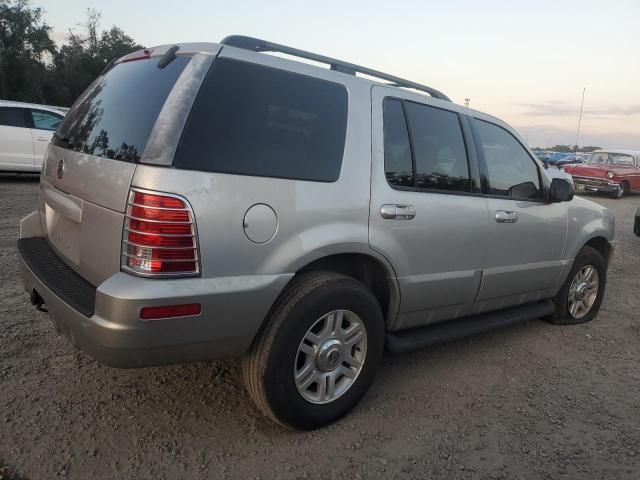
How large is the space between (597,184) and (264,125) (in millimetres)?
19412

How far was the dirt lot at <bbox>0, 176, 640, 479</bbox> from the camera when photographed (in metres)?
2.54

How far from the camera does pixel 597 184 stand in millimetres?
18984

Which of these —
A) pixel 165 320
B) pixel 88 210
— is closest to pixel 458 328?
pixel 165 320

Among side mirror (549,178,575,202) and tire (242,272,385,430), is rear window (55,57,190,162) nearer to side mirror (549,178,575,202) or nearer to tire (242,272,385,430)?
tire (242,272,385,430)

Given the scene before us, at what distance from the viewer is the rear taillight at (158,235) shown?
7.28ft

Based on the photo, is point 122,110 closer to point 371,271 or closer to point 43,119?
point 371,271

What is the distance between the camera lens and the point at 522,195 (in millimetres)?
3936

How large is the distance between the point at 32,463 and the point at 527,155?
12.6ft

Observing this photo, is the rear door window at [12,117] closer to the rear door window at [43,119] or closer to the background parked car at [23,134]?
the background parked car at [23,134]

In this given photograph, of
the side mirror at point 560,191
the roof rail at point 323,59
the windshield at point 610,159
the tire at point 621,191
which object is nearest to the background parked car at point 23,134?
the roof rail at point 323,59

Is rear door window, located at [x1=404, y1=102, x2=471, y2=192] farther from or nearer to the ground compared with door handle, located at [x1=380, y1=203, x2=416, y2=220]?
farther from the ground

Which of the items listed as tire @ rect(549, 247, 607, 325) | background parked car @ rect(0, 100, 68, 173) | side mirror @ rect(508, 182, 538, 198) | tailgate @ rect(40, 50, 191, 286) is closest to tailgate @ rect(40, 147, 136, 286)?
tailgate @ rect(40, 50, 191, 286)

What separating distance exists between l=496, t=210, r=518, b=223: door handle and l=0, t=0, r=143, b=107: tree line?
39.8m

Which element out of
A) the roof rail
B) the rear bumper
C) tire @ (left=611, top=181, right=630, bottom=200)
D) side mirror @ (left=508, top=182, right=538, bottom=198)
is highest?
the roof rail
